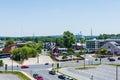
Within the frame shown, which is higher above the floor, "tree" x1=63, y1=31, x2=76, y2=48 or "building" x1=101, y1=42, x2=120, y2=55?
"tree" x1=63, y1=31, x2=76, y2=48

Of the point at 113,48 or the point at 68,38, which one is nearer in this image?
the point at 113,48

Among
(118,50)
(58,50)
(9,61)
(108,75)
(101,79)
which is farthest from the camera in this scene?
(58,50)

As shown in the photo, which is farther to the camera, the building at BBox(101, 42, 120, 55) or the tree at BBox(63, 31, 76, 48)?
the tree at BBox(63, 31, 76, 48)

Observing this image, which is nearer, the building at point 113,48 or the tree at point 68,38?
the building at point 113,48

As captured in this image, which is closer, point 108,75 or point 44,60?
point 108,75

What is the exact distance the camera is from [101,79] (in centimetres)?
6431

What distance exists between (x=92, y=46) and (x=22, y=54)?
64.3 m

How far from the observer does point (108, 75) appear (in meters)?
70.1

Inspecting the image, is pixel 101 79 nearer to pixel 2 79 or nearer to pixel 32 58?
pixel 2 79

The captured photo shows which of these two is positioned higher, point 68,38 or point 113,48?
point 68,38

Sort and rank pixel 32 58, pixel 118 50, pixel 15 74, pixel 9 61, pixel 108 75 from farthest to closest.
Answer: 1. pixel 118 50
2. pixel 32 58
3. pixel 9 61
4. pixel 15 74
5. pixel 108 75

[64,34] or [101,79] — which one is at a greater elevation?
[64,34]

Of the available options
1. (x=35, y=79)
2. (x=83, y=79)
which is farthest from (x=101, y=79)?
(x=35, y=79)

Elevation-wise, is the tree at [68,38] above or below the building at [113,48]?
above
